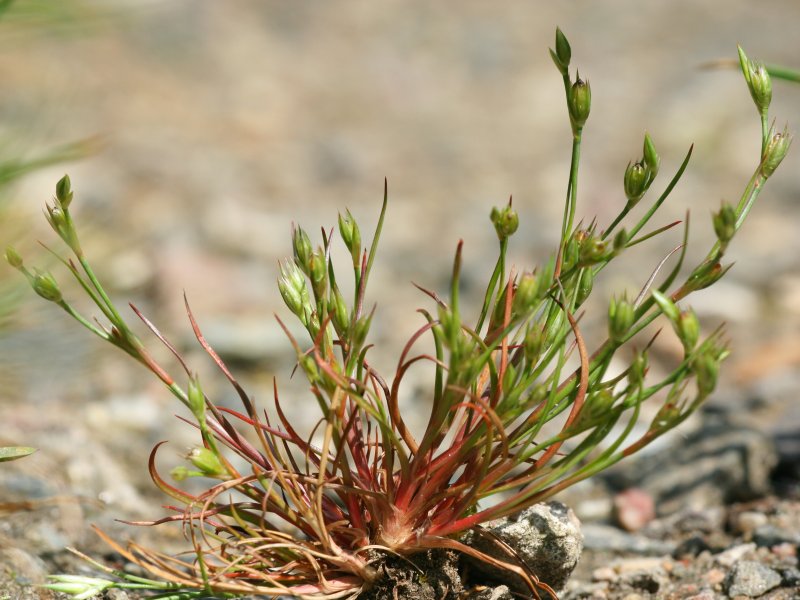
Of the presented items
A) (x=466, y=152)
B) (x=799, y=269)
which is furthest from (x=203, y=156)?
(x=799, y=269)

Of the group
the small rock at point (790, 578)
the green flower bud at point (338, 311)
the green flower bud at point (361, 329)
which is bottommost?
the small rock at point (790, 578)

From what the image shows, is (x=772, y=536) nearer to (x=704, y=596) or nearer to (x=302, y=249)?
(x=704, y=596)

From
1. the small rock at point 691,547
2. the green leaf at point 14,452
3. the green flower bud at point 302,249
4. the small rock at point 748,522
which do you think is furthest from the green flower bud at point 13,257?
the small rock at point 748,522

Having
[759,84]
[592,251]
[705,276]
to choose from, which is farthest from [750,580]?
[759,84]

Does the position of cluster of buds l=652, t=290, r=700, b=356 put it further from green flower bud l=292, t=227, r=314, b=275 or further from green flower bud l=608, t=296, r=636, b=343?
green flower bud l=292, t=227, r=314, b=275

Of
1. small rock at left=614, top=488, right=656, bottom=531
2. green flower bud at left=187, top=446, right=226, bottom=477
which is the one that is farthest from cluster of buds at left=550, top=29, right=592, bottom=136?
small rock at left=614, top=488, right=656, bottom=531

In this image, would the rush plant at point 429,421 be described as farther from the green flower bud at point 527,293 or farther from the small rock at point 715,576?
the small rock at point 715,576
